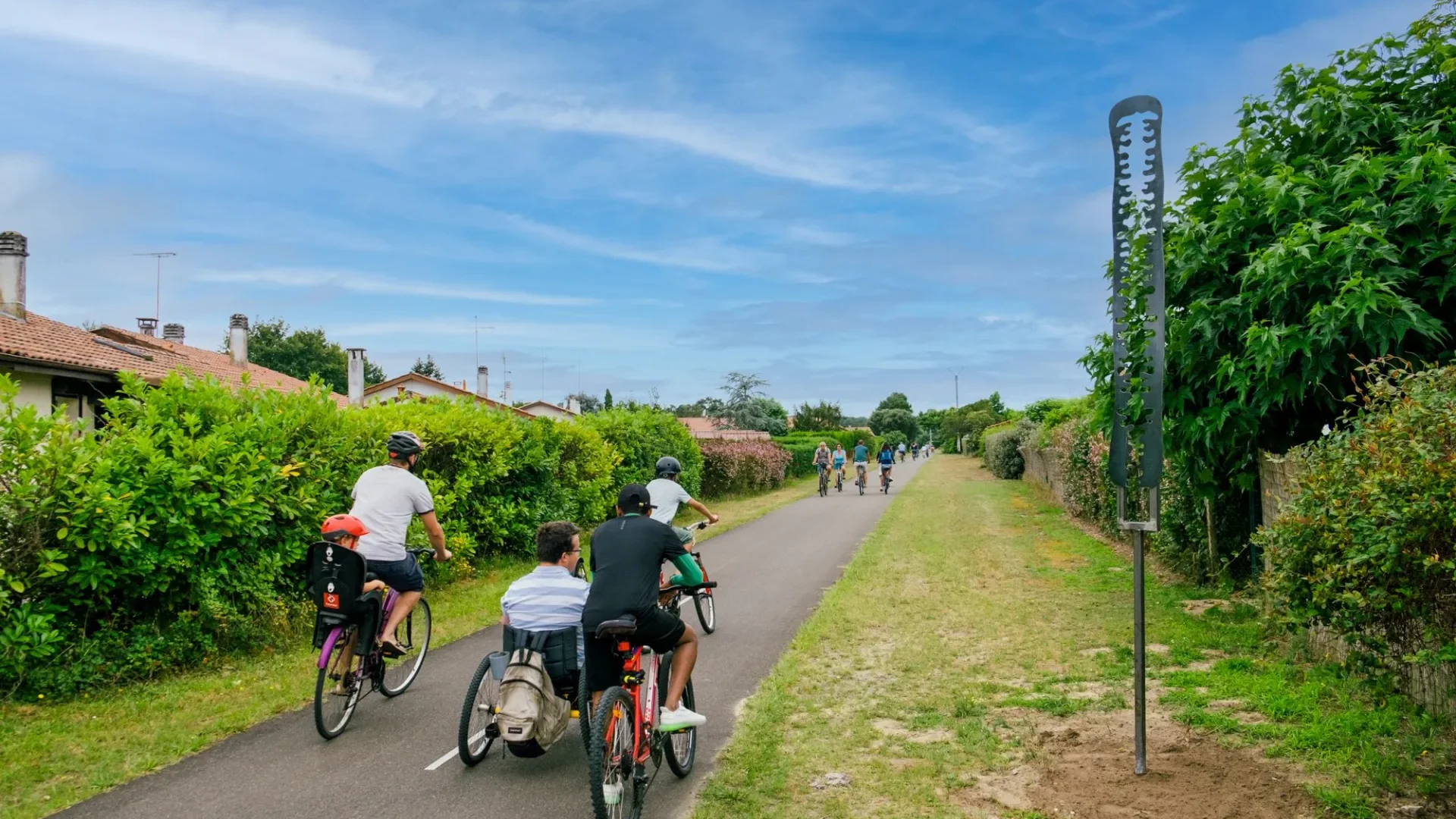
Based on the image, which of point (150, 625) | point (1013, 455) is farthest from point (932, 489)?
point (150, 625)

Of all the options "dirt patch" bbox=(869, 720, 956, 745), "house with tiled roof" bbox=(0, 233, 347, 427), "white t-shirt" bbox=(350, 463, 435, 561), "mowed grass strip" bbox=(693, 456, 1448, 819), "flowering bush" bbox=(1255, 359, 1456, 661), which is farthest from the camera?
"house with tiled roof" bbox=(0, 233, 347, 427)

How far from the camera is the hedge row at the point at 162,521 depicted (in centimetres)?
659

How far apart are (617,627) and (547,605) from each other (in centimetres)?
79

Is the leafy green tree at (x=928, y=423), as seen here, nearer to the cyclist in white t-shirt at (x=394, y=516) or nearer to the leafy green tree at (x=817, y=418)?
the leafy green tree at (x=817, y=418)

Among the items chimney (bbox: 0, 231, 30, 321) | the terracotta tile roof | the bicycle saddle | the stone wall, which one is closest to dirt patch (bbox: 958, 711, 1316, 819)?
the bicycle saddle

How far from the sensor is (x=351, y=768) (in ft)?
18.2

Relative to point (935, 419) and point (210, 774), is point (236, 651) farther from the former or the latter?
point (935, 419)

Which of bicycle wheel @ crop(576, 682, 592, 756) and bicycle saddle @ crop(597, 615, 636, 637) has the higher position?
bicycle saddle @ crop(597, 615, 636, 637)

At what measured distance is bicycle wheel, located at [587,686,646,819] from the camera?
14.2ft

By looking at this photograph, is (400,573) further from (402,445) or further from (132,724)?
(132,724)

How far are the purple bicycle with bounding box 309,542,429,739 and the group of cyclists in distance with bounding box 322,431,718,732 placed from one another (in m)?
0.14

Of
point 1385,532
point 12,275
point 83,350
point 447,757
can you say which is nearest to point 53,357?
point 83,350

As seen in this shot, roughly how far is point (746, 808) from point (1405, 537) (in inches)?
132

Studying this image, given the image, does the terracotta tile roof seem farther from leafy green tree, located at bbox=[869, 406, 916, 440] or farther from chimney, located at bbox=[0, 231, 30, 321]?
leafy green tree, located at bbox=[869, 406, 916, 440]
